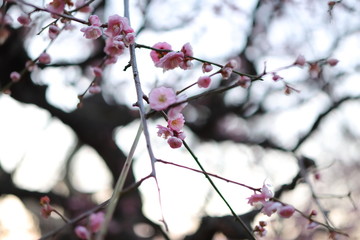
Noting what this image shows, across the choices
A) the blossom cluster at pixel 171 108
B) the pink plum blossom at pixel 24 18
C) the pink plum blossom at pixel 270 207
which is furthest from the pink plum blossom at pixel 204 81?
the pink plum blossom at pixel 24 18

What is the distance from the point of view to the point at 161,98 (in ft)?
2.87

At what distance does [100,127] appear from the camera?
10.3 ft

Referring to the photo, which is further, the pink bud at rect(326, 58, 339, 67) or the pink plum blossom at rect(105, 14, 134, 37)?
the pink bud at rect(326, 58, 339, 67)

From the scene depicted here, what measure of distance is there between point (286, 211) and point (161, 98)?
372mm

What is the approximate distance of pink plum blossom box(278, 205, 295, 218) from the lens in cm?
90

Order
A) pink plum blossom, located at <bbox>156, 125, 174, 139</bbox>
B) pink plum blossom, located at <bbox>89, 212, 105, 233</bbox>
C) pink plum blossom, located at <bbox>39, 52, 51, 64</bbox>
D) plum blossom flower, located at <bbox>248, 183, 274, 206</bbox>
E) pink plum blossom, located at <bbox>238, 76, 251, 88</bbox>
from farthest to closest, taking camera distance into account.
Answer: pink plum blossom, located at <bbox>39, 52, 51, 64</bbox> < pink plum blossom, located at <bbox>156, 125, 174, 139</bbox> < plum blossom flower, located at <bbox>248, 183, 274, 206</bbox> < pink plum blossom, located at <bbox>238, 76, 251, 88</bbox> < pink plum blossom, located at <bbox>89, 212, 105, 233</bbox>

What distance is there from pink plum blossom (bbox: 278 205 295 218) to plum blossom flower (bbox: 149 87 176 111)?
13.6 inches

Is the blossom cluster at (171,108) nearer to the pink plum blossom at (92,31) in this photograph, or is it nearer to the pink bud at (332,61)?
the pink plum blossom at (92,31)

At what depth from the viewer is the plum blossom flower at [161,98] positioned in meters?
0.86

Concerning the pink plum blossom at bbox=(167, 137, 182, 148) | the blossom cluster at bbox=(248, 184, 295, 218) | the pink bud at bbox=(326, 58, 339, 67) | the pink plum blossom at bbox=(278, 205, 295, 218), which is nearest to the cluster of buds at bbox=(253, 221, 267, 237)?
the blossom cluster at bbox=(248, 184, 295, 218)

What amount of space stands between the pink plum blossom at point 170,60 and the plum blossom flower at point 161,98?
172mm

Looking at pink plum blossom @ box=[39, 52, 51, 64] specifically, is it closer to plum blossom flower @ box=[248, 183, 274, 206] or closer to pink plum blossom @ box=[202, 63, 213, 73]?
pink plum blossom @ box=[202, 63, 213, 73]

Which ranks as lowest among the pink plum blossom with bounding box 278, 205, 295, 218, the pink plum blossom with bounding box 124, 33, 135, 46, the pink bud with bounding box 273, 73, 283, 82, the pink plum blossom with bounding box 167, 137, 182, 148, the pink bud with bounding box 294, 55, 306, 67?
the pink plum blossom with bounding box 278, 205, 295, 218

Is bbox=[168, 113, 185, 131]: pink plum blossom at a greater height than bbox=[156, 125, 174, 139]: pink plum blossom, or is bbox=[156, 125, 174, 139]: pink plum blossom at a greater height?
bbox=[168, 113, 185, 131]: pink plum blossom
